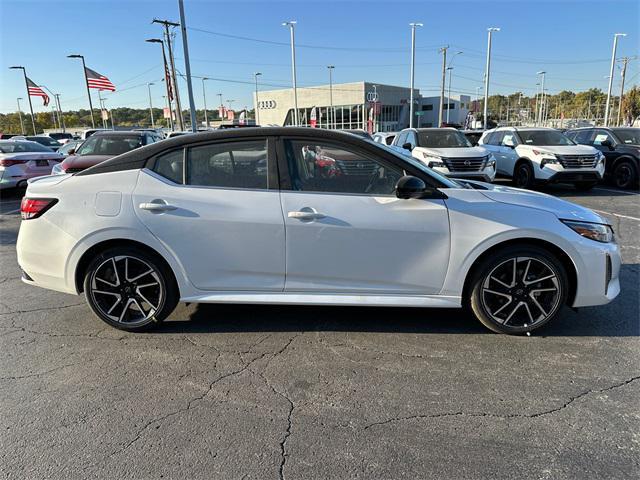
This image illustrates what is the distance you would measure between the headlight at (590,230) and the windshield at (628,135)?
10887 millimetres

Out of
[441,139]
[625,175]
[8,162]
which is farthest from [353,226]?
[625,175]

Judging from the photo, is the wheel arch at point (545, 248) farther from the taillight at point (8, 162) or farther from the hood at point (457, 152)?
the taillight at point (8, 162)

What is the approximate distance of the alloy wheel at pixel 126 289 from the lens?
3559 mm

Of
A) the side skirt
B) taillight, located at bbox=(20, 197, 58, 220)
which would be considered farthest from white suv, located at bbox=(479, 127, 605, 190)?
taillight, located at bbox=(20, 197, 58, 220)

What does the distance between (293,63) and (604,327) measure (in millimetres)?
43904

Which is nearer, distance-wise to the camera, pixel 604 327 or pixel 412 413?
pixel 412 413

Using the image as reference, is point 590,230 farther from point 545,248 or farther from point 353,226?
point 353,226

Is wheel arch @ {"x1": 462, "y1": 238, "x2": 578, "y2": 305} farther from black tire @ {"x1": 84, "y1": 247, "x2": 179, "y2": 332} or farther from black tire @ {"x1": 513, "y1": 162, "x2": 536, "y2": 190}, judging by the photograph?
black tire @ {"x1": 513, "y1": 162, "x2": 536, "y2": 190}

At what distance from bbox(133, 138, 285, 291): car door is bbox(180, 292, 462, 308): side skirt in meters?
0.07

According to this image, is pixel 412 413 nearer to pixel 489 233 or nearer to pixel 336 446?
pixel 336 446

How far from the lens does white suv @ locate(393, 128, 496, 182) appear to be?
1032 centimetres

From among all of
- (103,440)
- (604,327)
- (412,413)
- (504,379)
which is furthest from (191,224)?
(604,327)

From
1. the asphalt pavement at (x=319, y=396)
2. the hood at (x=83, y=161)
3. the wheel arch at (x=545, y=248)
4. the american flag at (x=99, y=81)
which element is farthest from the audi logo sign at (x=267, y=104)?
the wheel arch at (x=545, y=248)

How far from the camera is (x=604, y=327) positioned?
12.0ft
